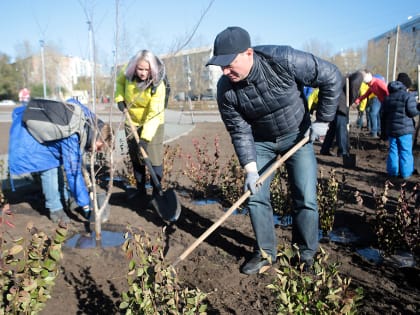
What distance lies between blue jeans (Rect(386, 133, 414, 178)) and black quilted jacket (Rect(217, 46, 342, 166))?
313cm

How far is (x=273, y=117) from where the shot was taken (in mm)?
2623

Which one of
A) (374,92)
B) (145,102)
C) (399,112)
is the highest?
(374,92)

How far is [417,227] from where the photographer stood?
2.81m

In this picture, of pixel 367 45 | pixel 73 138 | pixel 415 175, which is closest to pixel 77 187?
pixel 73 138

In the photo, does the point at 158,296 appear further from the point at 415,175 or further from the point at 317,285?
the point at 415,175

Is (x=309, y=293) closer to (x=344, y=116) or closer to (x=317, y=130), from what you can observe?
(x=317, y=130)

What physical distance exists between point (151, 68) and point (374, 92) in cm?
499

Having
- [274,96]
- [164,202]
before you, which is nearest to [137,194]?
[164,202]

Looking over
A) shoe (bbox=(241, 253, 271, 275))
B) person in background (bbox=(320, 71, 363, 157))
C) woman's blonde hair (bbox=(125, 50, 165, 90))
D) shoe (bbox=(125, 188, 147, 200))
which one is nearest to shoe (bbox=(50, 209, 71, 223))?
shoe (bbox=(125, 188, 147, 200))

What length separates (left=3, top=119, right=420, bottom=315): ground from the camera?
2.41 m

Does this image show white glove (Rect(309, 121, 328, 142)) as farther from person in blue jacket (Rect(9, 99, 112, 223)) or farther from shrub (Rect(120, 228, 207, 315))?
person in blue jacket (Rect(9, 99, 112, 223))

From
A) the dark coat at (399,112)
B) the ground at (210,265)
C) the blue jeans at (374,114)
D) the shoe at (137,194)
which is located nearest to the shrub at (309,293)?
the ground at (210,265)

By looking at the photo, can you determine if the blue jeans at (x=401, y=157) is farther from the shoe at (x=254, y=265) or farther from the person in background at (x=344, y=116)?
the shoe at (x=254, y=265)

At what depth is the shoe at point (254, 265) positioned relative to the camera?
2.79m
